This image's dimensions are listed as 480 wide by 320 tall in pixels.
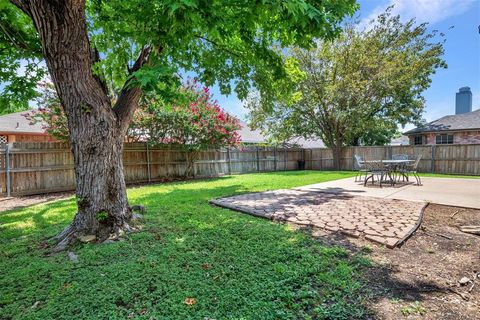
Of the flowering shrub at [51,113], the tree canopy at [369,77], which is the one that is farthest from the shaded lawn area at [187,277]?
the tree canopy at [369,77]

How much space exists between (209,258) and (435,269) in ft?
8.15

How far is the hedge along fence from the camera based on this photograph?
7.43 meters

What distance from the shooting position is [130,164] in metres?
9.87

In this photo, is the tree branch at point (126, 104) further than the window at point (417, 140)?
No

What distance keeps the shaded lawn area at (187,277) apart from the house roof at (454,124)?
1804cm

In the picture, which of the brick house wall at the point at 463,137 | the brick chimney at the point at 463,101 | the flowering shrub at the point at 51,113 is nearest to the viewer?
the flowering shrub at the point at 51,113

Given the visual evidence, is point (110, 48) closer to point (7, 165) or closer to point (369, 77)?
point (7, 165)

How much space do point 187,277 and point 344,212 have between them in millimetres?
3375

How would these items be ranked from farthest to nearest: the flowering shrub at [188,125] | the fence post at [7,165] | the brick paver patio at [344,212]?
the flowering shrub at [188,125], the fence post at [7,165], the brick paver patio at [344,212]

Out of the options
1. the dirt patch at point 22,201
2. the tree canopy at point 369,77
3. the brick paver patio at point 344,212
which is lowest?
the dirt patch at point 22,201

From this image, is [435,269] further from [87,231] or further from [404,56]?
[404,56]

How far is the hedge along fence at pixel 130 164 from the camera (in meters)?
7.43

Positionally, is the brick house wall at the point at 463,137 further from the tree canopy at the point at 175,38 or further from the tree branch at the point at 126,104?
the tree branch at the point at 126,104

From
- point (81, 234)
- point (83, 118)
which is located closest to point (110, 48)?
point (83, 118)
